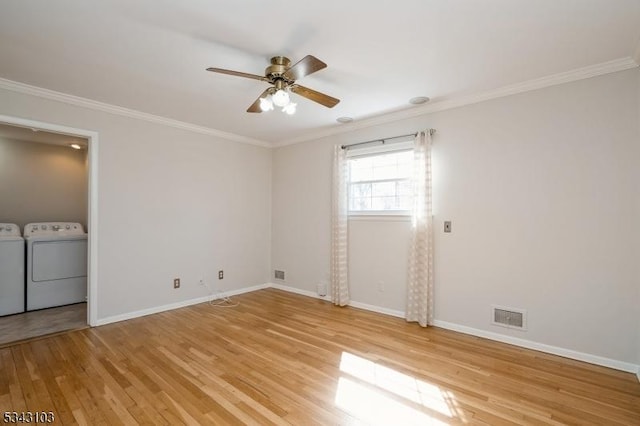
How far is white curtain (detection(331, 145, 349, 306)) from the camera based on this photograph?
170 inches

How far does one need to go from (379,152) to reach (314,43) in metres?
2.02

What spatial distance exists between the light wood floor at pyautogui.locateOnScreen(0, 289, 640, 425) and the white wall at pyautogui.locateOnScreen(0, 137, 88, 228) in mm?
2912

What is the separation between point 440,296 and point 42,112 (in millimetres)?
4756

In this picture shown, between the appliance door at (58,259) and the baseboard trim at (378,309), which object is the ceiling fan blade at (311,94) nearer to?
the baseboard trim at (378,309)

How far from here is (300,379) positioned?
2357 mm

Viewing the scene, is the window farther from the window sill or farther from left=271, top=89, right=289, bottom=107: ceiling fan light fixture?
left=271, top=89, right=289, bottom=107: ceiling fan light fixture

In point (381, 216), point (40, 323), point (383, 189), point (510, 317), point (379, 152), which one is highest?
point (379, 152)

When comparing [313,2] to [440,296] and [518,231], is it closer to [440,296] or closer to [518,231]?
[518,231]

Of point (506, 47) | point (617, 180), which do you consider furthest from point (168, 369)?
point (617, 180)

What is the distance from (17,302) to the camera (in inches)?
155

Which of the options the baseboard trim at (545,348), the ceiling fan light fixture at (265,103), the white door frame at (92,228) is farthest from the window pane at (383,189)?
the white door frame at (92,228)

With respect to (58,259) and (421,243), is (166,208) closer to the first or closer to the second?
(58,259)

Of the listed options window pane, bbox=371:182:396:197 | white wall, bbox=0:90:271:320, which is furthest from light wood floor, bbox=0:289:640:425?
window pane, bbox=371:182:396:197

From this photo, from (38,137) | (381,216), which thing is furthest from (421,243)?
(38,137)
